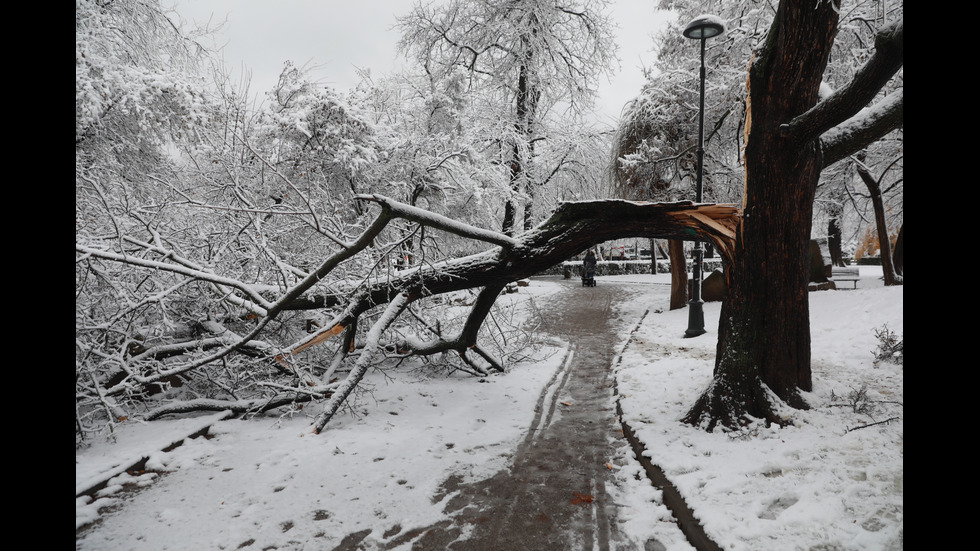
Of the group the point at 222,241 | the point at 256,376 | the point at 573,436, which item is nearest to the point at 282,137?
the point at 222,241

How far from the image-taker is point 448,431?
205 inches

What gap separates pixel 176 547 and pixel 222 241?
3948 millimetres

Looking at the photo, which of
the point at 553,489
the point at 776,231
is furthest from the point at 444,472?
the point at 776,231

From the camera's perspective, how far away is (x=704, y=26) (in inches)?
325

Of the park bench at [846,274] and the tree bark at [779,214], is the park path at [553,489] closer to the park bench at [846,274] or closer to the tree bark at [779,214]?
the tree bark at [779,214]

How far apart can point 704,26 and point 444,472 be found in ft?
27.3

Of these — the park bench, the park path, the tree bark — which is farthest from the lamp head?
the park bench

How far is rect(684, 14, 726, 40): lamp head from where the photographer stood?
8180 millimetres

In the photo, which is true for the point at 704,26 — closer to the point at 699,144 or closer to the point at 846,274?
the point at 699,144

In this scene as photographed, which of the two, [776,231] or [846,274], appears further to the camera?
[846,274]

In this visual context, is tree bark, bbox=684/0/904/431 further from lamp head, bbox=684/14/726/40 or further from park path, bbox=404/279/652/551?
lamp head, bbox=684/14/726/40

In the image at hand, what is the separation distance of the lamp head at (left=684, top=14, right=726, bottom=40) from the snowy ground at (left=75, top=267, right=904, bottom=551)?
5.88m

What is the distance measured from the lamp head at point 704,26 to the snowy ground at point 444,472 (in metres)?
5.88

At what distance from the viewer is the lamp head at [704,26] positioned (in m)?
8.18
